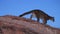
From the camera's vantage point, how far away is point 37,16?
16.3m

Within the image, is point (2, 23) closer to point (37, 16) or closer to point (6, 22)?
point (6, 22)

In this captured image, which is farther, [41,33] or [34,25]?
[34,25]

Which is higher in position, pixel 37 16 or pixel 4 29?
pixel 37 16

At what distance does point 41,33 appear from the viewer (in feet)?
33.8

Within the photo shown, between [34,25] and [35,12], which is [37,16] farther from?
[34,25]

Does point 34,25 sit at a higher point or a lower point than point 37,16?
lower

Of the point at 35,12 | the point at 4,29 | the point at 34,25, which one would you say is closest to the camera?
the point at 4,29

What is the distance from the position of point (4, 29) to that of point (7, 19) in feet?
3.75

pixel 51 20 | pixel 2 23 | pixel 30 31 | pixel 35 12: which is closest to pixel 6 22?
pixel 2 23

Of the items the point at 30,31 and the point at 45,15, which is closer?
the point at 30,31

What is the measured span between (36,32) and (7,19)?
1.84 metres

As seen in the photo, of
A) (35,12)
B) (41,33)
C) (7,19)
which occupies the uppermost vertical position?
(35,12)

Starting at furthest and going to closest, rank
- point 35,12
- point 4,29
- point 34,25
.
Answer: point 35,12, point 34,25, point 4,29


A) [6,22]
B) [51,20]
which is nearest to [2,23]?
[6,22]
